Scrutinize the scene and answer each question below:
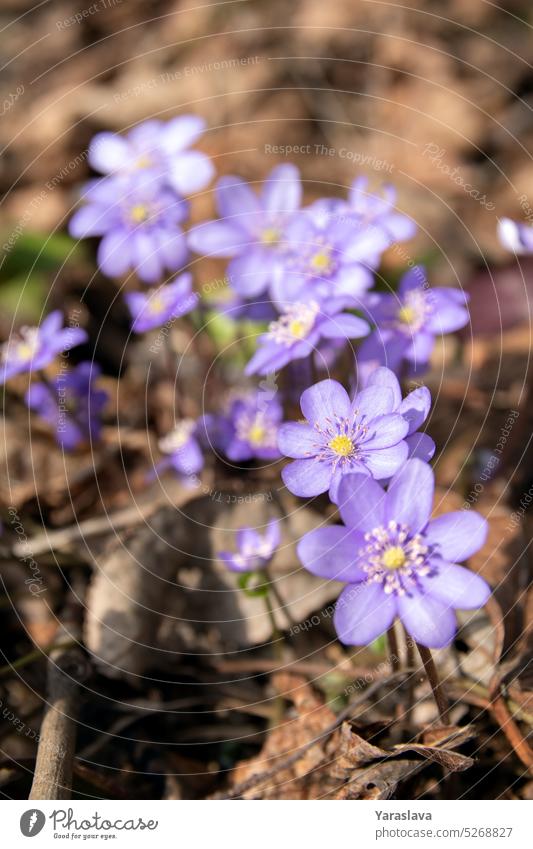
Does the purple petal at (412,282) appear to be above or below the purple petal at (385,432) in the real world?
above

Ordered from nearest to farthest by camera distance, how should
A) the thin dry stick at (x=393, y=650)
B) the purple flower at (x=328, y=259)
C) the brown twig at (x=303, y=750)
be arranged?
the thin dry stick at (x=393, y=650) → the brown twig at (x=303, y=750) → the purple flower at (x=328, y=259)

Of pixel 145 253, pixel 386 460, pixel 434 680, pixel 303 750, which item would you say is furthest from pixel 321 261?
pixel 303 750

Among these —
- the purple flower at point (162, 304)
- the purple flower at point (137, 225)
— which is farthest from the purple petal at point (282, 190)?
the purple flower at point (162, 304)

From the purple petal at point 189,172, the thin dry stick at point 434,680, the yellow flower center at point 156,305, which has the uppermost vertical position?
the purple petal at point 189,172

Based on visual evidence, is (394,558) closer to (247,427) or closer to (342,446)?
(342,446)

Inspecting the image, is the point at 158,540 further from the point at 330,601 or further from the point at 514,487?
the point at 514,487

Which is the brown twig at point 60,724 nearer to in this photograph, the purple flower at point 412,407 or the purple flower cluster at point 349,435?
the purple flower cluster at point 349,435

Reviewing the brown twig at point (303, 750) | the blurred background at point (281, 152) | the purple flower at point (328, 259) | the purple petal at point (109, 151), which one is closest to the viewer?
the brown twig at point (303, 750)

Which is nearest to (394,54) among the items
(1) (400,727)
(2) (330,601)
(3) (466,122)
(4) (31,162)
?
(3) (466,122)
